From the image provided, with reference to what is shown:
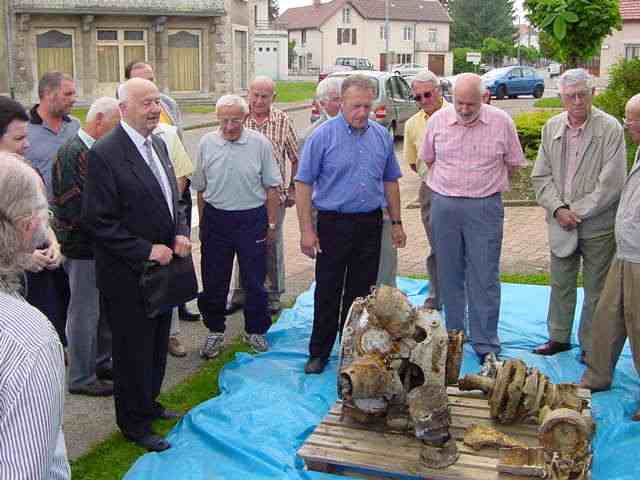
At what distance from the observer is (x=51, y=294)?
539cm

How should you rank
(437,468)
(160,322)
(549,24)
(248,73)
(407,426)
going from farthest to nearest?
(248,73)
(549,24)
(160,322)
(407,426)
(437,468)

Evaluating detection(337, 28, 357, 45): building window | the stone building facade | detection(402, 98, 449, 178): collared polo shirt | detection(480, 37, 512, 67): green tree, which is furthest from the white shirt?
detection(337, 28, 357, 45): building window

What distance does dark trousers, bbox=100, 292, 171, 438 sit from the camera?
4.48 metres

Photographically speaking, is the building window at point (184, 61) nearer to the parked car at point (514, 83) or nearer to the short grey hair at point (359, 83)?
the parked car at point (514, 83)

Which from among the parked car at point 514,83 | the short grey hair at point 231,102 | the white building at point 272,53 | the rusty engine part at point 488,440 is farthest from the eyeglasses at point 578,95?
the white building at point 272,53

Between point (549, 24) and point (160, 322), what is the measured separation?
6575mm

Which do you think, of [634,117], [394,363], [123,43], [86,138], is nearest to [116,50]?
[123,43]

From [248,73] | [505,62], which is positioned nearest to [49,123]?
[248,73]

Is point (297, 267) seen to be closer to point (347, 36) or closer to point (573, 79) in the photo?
point (573, 79)

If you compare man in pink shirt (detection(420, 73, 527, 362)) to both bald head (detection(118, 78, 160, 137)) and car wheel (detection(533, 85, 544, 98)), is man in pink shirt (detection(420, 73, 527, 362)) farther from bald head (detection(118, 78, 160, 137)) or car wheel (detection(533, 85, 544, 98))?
Result: car wheel (detection(533, 85, 544, 98))

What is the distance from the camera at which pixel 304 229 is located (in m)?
5.55

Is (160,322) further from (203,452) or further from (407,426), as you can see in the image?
(407,426)

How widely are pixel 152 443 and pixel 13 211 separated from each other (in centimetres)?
278

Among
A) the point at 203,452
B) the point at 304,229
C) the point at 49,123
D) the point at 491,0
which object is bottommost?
the point at 203,452
